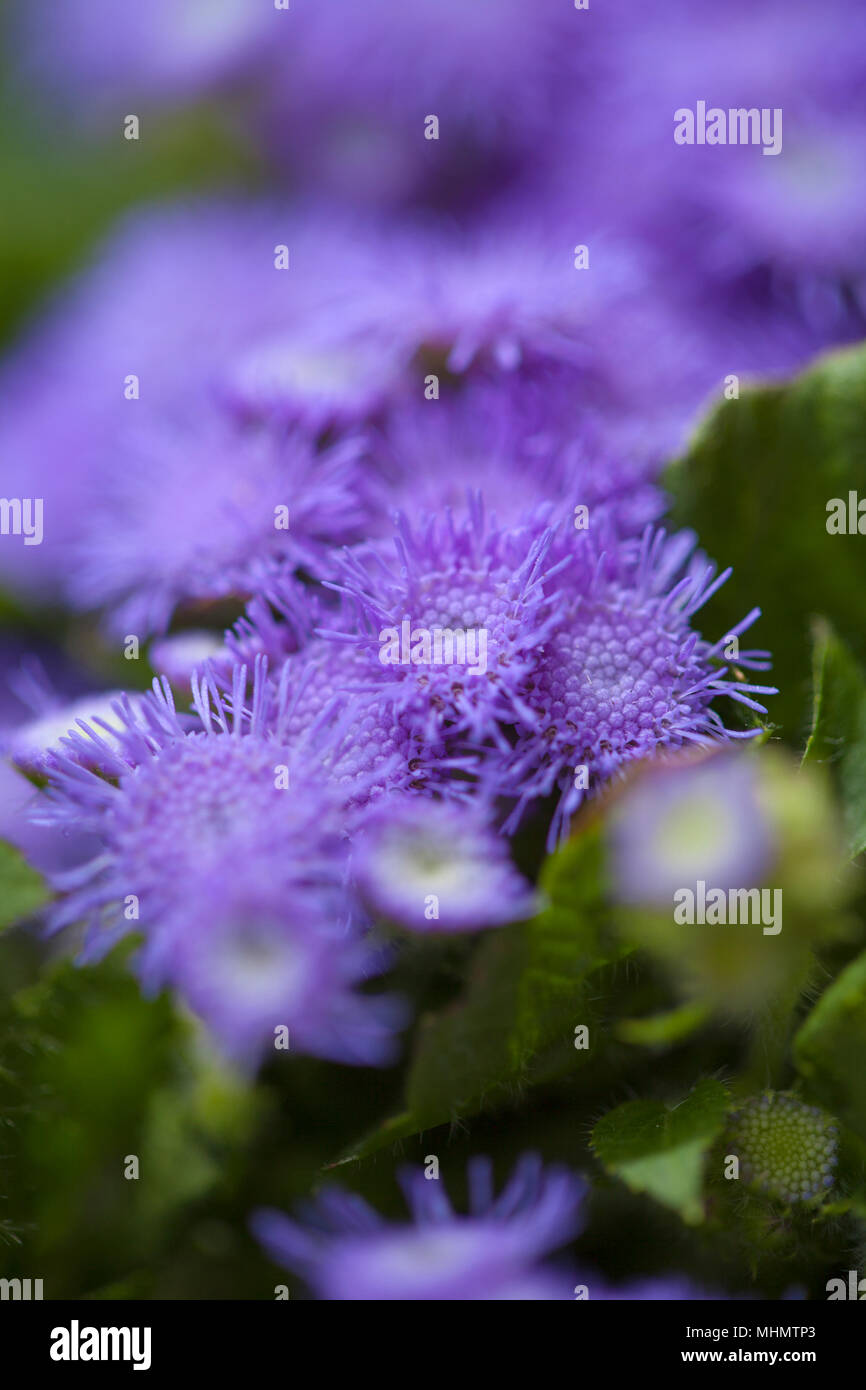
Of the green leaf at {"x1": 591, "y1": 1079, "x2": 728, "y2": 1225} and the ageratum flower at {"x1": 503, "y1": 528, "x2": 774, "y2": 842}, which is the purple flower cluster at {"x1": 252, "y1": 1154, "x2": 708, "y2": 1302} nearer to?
the green leaf at {"x1": 591, "y1": 1079, "x2": 728, "y2": 1225}

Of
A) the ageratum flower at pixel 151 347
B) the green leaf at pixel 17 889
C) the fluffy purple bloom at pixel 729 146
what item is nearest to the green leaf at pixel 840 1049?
the green leaf at pixel 17 889

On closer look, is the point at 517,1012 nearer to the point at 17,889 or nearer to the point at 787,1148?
the point at 787,1148

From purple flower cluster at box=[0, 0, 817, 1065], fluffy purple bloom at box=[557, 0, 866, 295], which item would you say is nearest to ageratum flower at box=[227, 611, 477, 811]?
purple flower cluster at box=[0, 0, 817, 1065]

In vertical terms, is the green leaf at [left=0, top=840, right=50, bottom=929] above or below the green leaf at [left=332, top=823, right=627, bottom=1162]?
above

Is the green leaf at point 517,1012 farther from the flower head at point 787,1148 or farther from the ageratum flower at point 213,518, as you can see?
the ageratum flower at point 213,518

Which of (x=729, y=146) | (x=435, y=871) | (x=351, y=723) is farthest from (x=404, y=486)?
(x=729, y=146)
